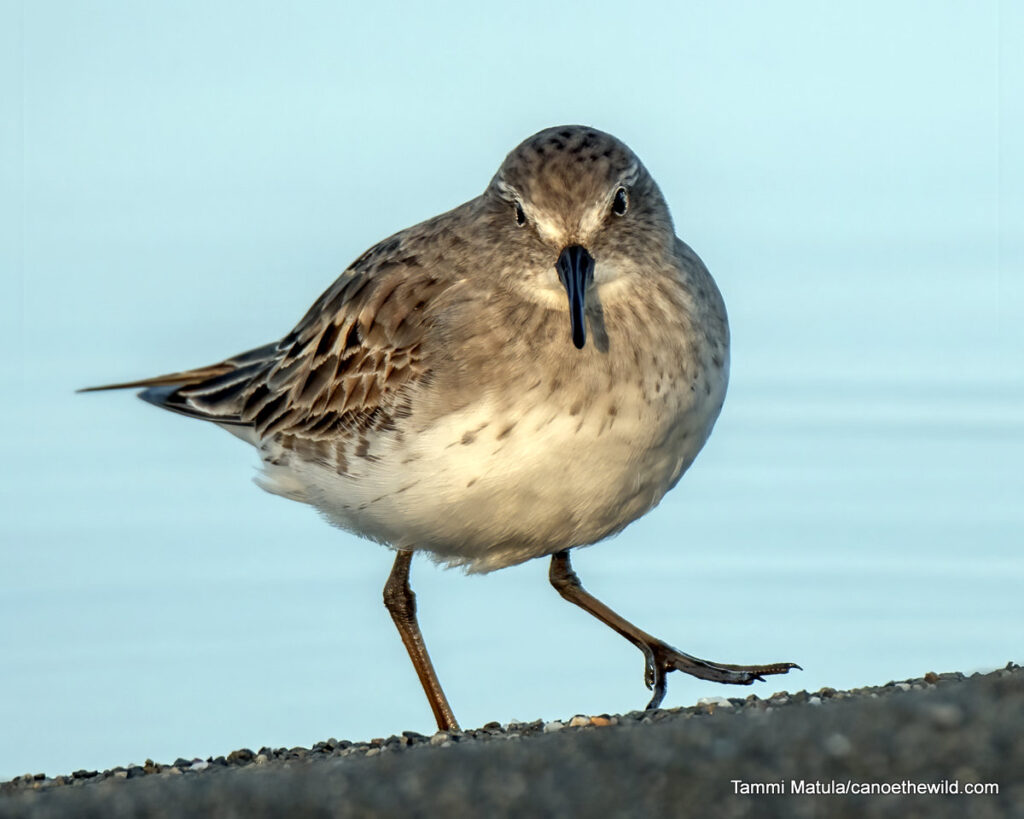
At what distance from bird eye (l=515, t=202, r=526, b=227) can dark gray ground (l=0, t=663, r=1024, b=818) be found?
9.35ft

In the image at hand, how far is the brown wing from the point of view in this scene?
8734 millimetres

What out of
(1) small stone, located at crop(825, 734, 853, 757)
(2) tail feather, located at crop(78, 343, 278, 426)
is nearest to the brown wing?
(2) tail feather, located at crop(78, 343, 278, 426)

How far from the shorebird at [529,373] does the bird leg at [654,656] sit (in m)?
0.05

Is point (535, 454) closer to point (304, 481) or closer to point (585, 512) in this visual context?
point (585, 512)

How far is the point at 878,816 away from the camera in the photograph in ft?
16.7

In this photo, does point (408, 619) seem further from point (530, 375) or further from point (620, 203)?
point (620, 203)

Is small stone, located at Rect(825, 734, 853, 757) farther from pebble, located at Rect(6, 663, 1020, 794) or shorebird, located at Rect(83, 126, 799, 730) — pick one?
shorebird, located at Rect(83, 126, 799, 730)

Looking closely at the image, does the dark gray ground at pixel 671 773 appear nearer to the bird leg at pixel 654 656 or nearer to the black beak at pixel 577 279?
the black beak at pixel 577 279

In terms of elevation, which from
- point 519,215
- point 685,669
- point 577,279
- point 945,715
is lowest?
point 945,715

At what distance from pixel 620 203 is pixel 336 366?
1847mm

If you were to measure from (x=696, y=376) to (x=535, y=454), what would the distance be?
87 cm

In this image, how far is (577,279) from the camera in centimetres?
786

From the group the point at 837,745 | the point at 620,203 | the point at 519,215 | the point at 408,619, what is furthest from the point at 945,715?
the point at 408,619

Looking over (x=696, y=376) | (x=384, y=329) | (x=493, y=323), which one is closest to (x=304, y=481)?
(x=384, y=329)
